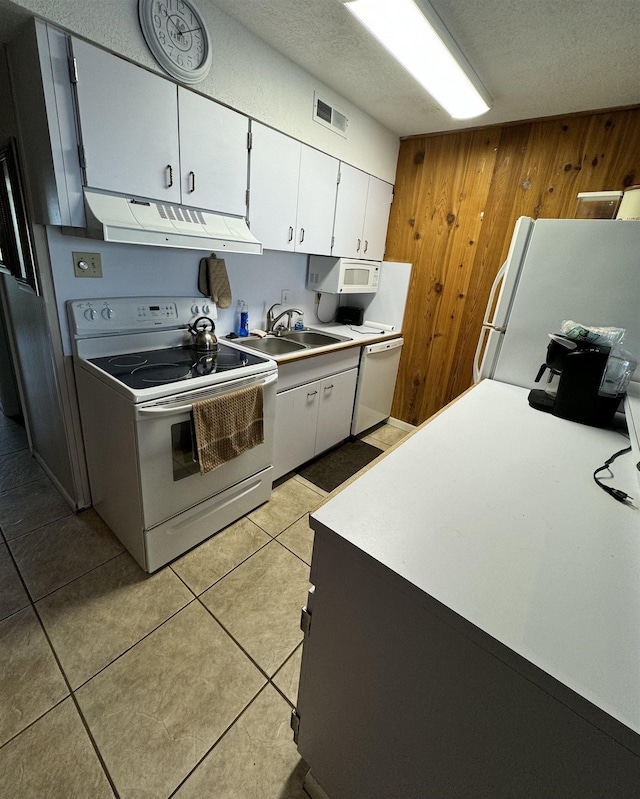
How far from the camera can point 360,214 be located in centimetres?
290

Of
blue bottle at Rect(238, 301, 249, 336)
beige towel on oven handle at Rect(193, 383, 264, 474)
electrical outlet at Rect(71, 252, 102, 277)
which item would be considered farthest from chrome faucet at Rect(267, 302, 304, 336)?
electrical outlet at Rect(71, 252, 102, 277)

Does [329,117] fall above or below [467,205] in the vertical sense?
above

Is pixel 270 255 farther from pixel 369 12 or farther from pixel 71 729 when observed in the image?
pixel 71 729

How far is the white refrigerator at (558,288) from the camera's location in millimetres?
1604

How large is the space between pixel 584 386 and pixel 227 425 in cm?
156

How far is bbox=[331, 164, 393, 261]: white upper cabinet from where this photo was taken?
272cm

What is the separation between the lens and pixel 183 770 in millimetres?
1130

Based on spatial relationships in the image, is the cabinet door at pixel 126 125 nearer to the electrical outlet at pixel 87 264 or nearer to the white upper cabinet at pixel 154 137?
the white upper cabinet at pixel 154 137

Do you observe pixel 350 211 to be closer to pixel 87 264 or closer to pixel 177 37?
pixel 177 37

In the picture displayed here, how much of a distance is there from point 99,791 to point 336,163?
3.26 m

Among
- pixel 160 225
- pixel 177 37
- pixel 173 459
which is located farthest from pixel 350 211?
pixel 173 459

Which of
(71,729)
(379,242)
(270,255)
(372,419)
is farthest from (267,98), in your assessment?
(71,729)

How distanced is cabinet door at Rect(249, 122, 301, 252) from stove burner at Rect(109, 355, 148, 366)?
39.2 inches

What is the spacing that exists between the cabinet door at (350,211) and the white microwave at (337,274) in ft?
0.26
